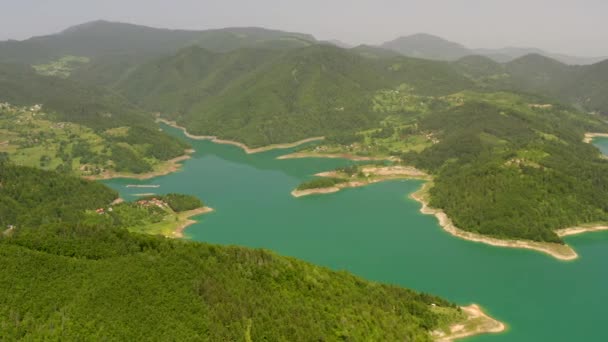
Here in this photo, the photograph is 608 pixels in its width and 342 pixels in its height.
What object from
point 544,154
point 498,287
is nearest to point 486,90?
point 544,154

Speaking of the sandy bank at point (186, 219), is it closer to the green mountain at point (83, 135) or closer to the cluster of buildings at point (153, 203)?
the cluster of buildings at point (153, 203)

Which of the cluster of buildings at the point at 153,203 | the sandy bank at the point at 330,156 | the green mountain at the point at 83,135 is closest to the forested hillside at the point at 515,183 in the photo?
the sandy bank at the point at 330,156

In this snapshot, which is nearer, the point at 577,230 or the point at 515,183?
the point at 577,230

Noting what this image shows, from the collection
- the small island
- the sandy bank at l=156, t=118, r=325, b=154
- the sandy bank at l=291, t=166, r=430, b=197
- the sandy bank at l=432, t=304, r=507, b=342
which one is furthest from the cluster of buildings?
the sandy bank at l=156, t=118, r=325, b=154

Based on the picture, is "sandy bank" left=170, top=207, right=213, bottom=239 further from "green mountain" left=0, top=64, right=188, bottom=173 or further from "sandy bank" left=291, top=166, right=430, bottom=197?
"green mountain" left=0, top=64, right=188, bottom=173

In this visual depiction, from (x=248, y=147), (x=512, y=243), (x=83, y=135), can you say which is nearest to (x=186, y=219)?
(x=512, y=243)

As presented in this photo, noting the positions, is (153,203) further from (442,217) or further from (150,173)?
(442,217)

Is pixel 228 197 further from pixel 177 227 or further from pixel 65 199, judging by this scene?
pixel 65 199

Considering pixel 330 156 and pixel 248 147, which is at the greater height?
pixel 330 156
